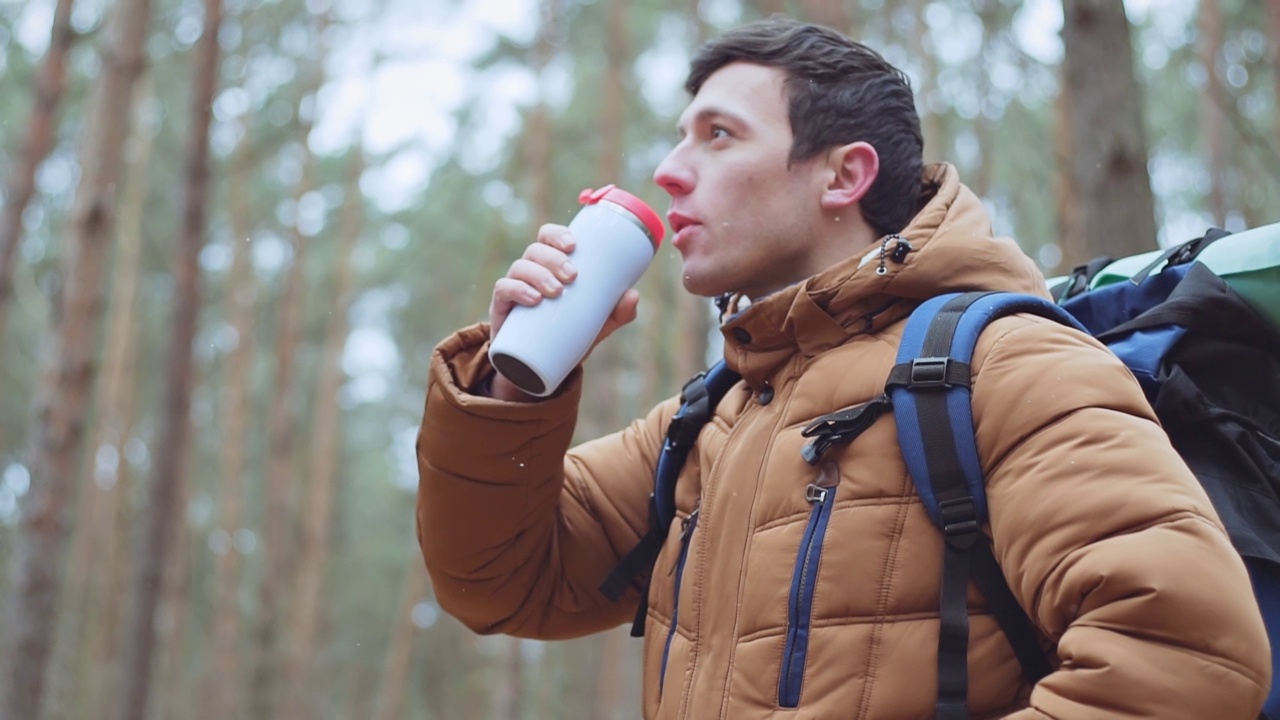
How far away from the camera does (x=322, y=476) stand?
1759 centimetres

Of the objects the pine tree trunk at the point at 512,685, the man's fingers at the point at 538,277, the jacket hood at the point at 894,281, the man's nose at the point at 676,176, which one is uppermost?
the man's nose at the point at 676,176

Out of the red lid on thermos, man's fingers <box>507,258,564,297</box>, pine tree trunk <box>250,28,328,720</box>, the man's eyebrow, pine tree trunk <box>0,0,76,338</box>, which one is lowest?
pine tree trunk <box>250,28,328,720</box>

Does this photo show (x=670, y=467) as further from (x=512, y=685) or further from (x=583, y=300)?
(x=512, y=685)

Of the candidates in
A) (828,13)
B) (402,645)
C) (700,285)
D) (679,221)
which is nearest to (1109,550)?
(700,285)

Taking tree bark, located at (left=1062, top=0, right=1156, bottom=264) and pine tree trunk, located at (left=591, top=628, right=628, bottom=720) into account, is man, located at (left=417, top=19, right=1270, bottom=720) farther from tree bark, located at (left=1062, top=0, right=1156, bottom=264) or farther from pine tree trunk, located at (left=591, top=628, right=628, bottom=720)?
pine tree trunk, located at (left=591, top=628, right=628, bottom=720)

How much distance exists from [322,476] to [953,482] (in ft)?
55.2

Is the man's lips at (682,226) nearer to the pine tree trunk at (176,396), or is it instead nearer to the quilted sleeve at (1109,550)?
the quilted sleeve at (1109,550)

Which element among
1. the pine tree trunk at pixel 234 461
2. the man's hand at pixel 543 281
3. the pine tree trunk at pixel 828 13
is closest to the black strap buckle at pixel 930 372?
the man's hand at pixel 543 281

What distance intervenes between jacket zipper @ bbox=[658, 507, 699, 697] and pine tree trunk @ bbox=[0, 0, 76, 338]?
6772mm

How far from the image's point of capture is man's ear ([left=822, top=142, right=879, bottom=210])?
219 centimetres

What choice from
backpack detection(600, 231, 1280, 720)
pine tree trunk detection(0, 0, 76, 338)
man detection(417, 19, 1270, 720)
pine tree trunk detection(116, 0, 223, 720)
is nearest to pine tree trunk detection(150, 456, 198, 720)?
pine tree trunk detection(0, 0, 76, 338)

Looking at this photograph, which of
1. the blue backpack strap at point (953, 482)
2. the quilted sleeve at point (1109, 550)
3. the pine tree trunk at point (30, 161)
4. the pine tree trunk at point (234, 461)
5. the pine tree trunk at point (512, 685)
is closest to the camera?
the quilted sleeve at point (1109, 550)

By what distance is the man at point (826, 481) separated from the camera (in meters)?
1.46

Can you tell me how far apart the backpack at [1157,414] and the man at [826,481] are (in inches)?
1.3
